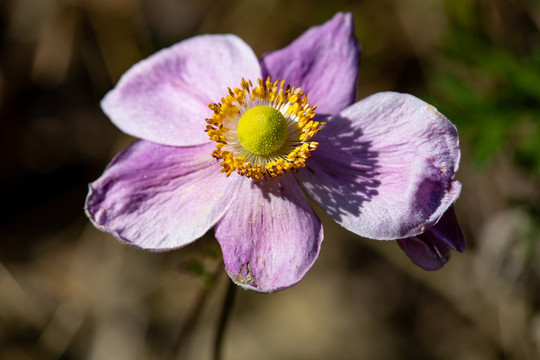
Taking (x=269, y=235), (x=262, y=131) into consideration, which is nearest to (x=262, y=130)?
(x=262, y=131)

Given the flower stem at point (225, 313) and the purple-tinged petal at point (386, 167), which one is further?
the flower stem at point (225, 313)

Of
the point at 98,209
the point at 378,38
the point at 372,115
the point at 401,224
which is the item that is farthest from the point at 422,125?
the point at 378,38

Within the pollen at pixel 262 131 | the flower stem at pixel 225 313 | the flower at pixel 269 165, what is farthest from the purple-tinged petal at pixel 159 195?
the flower stem at pixel 225 313

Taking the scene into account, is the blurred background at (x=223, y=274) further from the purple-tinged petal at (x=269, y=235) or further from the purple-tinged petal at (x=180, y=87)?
the purple-tinged petal at (x=269, y=235)

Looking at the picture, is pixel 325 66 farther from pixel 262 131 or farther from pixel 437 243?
pixel 437 243

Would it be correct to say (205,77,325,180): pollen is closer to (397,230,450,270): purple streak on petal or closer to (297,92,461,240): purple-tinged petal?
(297,92,461,240): purple-tinged petal

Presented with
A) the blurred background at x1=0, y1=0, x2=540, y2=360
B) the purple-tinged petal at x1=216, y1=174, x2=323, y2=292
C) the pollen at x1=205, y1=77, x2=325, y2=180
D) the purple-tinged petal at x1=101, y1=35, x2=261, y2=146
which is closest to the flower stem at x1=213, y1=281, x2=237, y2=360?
the purple-tinged petal at x1=216, y1=174, x2=323, y2=292

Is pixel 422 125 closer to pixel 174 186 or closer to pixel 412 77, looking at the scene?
pixel 174 186
